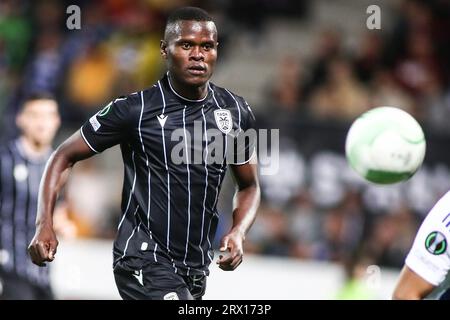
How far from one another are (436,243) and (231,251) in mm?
1119

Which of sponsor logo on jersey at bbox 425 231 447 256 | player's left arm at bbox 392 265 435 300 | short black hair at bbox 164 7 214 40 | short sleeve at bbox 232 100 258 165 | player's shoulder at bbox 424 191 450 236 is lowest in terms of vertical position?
player's left arm at bbox 392 265 435 300

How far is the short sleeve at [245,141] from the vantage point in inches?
234

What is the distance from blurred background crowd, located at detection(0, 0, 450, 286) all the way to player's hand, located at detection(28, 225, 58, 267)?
14.6 feet

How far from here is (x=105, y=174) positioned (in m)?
12.4

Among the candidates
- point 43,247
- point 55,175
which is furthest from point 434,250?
point 55,175

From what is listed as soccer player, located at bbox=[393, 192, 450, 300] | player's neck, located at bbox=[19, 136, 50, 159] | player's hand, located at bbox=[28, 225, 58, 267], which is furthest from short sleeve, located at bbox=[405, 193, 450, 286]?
player's neck, located at bbox=[19, 136, 50, 159]

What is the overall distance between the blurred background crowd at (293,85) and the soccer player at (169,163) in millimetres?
3898

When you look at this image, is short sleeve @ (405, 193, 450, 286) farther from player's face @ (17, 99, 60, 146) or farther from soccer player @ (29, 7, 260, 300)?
player's face @ (17, 99, 60, 146)

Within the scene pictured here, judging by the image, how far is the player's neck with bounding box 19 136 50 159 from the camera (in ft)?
27.1

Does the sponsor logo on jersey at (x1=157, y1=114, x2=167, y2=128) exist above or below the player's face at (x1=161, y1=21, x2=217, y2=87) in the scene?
below

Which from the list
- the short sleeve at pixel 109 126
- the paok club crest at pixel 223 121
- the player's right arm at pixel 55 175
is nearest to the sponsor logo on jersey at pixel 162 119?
the short sleeve at pixel 109 126

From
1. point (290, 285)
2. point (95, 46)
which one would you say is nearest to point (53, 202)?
point (290, 285)

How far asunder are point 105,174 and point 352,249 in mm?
2992
